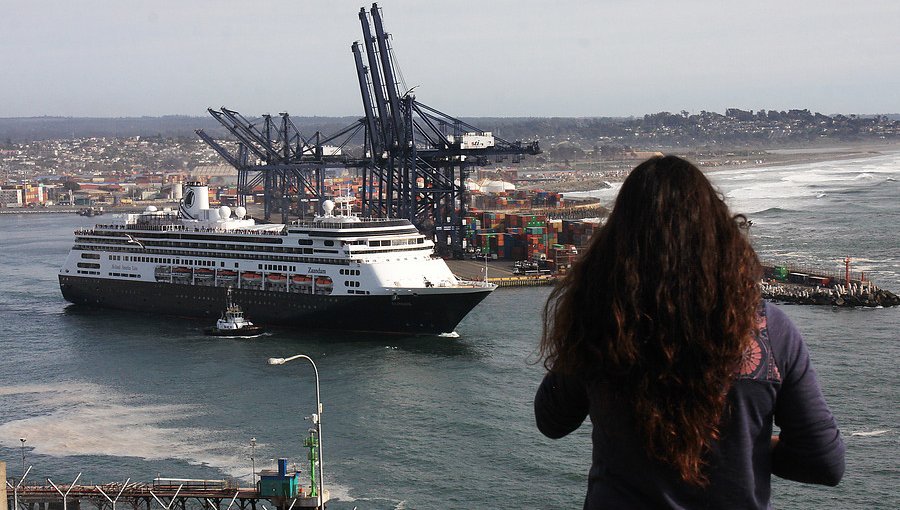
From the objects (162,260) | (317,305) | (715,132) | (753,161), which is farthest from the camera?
(715,132)

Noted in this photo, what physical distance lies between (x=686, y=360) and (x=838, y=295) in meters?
23.9

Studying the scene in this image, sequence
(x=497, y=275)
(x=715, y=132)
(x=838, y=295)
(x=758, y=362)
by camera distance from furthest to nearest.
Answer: (x=715, y=132)
(x=497, y=275)
(x=838, y=295)
(x=758, y=362)

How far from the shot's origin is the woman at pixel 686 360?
55.6 inches

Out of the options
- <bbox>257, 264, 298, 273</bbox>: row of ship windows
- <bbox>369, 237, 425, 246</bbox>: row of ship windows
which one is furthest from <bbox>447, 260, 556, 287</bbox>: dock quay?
<bbox>257, 264, 298, 273</bbox>: row of ship windows

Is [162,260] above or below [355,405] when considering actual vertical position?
above

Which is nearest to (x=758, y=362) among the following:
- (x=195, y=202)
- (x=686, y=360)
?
(x=686, y=360)

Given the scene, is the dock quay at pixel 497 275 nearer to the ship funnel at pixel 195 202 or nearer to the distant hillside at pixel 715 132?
the ship funnel at pixel 195 202

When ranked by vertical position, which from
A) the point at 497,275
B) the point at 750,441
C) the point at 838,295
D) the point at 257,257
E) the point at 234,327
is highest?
the point at 750,441

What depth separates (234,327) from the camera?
2175 cm

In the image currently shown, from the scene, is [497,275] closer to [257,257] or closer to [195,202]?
[195,202]

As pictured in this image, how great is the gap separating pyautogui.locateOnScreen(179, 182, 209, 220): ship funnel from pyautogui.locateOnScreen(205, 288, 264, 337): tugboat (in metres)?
4.54

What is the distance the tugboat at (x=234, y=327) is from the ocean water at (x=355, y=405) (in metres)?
0.44

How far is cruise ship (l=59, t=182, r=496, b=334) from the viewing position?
69.7ft

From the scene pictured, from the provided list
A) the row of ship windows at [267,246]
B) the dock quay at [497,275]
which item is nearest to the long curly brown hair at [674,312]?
the row of ship windows at [267,246]
